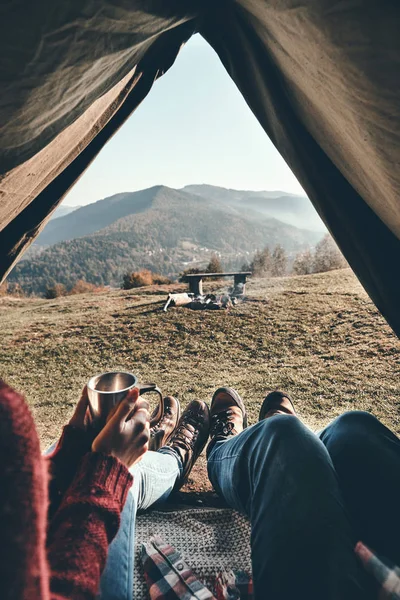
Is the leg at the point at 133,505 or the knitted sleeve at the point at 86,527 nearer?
the knitted sleeve at the point at 86,527

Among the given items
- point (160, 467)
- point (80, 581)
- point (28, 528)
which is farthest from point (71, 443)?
point (160, 467)

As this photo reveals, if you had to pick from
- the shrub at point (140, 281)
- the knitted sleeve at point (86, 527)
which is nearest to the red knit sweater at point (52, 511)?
the knitted sleeve at point (86, 527)

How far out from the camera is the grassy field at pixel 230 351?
3.01 metres

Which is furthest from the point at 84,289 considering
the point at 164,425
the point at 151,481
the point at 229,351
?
the point at 151,481

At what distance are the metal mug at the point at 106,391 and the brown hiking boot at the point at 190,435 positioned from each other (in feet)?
2.81

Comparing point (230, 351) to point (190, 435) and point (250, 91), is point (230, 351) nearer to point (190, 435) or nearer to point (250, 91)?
point (190, 435)

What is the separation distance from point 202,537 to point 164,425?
717 mm

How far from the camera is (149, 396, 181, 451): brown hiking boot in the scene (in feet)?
6.21

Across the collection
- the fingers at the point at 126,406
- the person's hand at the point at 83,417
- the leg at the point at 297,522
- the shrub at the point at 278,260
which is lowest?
the leg at the point at 297,522

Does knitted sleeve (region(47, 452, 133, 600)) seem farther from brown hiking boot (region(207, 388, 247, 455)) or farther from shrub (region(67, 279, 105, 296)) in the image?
shrub (region(67, 279, 105, 296))

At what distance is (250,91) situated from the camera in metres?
1.45

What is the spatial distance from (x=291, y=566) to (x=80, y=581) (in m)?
0.43

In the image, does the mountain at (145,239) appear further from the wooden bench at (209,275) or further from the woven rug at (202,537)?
the woven rug at (202,537)

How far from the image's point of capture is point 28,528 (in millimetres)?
473
